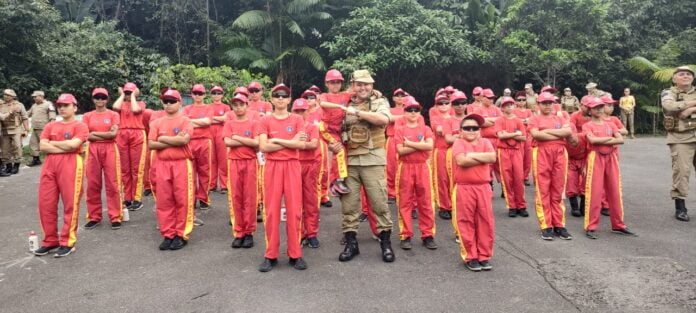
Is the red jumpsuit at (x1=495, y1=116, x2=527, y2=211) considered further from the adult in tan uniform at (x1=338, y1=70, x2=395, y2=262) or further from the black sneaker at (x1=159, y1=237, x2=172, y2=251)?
the black sneaker at (x1=159, y1=237, x2=172, y2=251)

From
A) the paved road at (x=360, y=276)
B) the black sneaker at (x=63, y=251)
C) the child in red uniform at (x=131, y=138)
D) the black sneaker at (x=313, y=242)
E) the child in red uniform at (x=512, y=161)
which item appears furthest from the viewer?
the child in red uniform at (x=131, y=138)

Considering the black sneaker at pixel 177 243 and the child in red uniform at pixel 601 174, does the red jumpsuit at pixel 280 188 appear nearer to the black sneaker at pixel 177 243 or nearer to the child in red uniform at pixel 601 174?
the black sneaker at pixel 177 243

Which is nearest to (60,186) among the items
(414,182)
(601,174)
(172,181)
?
(172,181)

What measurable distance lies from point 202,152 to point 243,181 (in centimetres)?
205

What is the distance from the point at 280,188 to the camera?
5090 millimetres

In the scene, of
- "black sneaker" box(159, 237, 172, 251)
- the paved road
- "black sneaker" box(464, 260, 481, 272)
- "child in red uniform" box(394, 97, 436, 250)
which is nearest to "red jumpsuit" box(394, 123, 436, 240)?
"child in red uniform" box(394, 97, 436, 250)

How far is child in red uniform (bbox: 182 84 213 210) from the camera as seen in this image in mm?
7871

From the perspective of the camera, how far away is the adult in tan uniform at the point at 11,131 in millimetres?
11383

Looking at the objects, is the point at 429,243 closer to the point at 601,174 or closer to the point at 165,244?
the point at 601,174

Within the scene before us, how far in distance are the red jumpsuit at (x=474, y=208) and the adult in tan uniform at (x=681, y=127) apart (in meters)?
3.80

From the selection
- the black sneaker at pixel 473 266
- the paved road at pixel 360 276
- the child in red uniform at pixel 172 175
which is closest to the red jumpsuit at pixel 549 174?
the paved road at pixel 360 276

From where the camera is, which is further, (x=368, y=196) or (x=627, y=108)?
(x=627, y=108)

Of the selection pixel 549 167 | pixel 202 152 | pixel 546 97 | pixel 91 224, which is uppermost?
pixel 546 97

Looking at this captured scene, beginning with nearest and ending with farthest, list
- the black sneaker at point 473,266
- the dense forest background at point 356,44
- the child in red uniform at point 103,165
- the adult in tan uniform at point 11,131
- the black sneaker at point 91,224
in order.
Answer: the black sneaker at point 473,266, the child in red uniform at point 103,165, the black sneaker at point 91,224, the adult in tan uniform at point 11,131, the dense forest background at point 356,44
